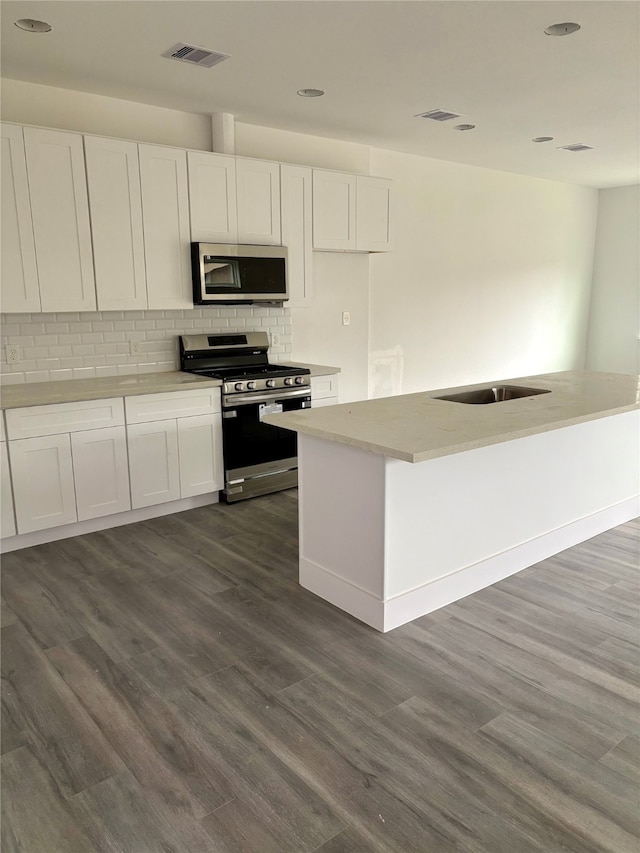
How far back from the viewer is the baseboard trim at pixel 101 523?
12.2ft

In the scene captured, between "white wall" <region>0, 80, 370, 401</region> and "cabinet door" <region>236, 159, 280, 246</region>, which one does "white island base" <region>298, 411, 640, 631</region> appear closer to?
"white wall" <region>0, 80, 370, 401</region>

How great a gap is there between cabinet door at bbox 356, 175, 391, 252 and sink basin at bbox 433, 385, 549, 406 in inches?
78.5

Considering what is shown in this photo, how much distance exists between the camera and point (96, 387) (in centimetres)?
389

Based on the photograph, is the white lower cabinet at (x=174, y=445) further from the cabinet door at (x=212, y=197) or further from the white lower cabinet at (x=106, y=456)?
the cabinet door at (x=212, y=197)

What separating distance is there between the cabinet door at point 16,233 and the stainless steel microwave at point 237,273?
1068 millimetres

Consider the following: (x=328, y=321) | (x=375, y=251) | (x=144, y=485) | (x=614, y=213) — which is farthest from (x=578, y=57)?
(x=614, y=213)

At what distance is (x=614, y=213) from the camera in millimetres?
8453

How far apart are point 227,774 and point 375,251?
14.3ft

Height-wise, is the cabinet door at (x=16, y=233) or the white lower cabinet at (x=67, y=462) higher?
the cabinet door at (x=16, y=233)

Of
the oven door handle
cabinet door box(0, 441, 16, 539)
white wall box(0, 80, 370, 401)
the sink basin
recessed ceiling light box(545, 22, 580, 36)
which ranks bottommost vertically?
cabinet door box(0, 441, 16, 539)

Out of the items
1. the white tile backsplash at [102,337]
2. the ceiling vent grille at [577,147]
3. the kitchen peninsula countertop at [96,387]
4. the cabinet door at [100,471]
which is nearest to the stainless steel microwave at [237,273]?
the white tile backsplash at [102,337]

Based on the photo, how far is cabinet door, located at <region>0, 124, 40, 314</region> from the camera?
3506 millimetres

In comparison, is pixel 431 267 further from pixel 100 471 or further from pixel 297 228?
pixel 100 471

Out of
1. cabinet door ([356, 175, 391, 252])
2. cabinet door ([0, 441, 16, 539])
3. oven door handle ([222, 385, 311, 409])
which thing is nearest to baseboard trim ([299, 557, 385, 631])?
oven door handle ([222, 385, 311, 409])
